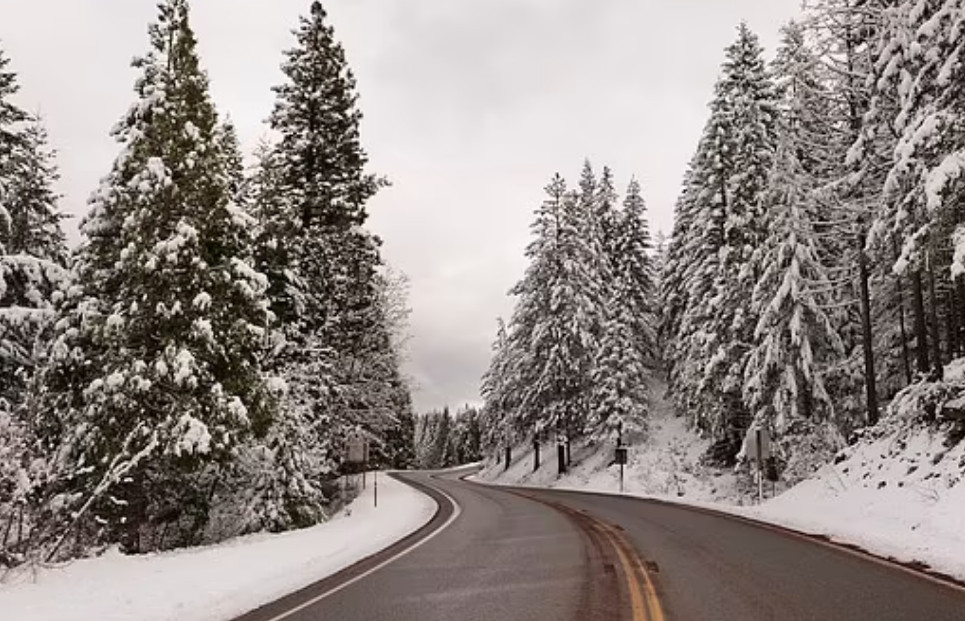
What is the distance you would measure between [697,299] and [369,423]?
61.1 feet

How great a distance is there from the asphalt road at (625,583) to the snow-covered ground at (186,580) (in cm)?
59

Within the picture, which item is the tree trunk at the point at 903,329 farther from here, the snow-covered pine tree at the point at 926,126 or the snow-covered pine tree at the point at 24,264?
the snow-covered pine tree at the point at 24,264

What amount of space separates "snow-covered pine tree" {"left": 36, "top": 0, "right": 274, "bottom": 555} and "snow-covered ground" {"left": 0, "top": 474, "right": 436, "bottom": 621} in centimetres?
305

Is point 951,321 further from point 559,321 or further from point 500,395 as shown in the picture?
point 500,395

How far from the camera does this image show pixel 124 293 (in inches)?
699

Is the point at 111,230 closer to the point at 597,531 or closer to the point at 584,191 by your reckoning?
the point at 597,531

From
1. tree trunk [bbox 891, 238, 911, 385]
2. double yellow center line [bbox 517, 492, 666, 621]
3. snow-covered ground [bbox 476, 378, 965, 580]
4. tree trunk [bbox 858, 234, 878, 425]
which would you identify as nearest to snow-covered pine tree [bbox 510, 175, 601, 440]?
snow-covered ground [bbox 476, 378, 965, 580]

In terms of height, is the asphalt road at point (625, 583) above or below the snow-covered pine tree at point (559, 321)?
below

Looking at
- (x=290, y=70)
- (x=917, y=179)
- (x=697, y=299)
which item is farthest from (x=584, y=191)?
(x=917, y=179)

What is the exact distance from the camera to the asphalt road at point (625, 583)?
839 cm

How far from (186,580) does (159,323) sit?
783 centimetres

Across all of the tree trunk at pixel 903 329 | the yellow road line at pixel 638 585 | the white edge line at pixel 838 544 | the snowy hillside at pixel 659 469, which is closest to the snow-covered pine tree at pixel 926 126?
the white edge line at pixel 838 544

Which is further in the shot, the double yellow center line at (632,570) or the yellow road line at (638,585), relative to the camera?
the double yellow center line at (632,570)

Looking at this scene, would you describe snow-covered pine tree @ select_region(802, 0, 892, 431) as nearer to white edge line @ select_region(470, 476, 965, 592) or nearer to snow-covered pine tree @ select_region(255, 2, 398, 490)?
white edge line @ select_region(470, 476, 965, 592)
